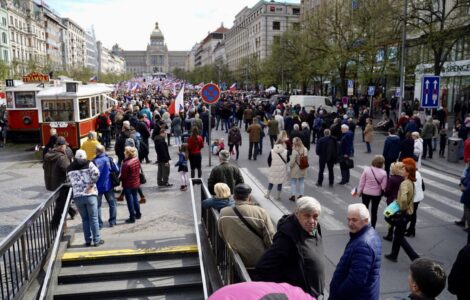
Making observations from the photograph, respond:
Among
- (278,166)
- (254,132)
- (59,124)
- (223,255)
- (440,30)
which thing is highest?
(440,30)

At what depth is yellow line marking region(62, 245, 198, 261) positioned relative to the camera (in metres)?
6.68

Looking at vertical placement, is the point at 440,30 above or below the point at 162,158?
above

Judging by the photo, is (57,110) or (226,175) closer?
(226,175)

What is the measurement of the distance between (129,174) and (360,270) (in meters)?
5.60

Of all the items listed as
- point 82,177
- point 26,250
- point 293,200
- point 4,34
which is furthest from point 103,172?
point 4,34

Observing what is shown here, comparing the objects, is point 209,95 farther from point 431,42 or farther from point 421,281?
point 431,42

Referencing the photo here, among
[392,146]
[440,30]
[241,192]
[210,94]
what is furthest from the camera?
[440,30]

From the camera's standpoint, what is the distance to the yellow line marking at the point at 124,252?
6.68 m

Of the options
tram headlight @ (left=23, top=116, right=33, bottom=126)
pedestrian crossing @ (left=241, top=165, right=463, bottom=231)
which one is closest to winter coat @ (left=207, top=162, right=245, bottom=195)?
pedestrian crossing @ (left=241, top=165, right=463, bottom=231)

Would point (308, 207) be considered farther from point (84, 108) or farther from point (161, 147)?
point (84, 108)

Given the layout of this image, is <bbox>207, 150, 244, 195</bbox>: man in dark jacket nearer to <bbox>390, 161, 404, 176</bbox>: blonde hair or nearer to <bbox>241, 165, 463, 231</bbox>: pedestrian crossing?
<bbox>241, 165, 463, 231</bbox>: pedestrian crossing

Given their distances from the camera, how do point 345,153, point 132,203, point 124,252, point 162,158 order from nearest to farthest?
point 124,252 → point 132,203 → point 162,158 → point 345,153

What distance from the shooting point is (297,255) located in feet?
12.5

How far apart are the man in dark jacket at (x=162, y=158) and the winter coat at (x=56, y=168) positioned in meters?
3.29
